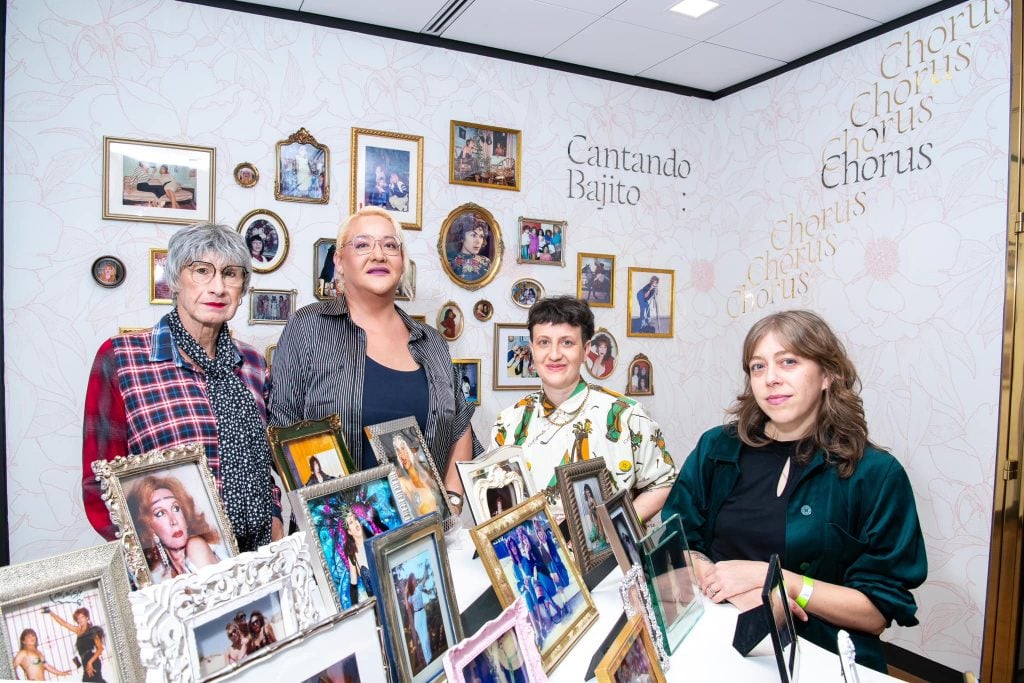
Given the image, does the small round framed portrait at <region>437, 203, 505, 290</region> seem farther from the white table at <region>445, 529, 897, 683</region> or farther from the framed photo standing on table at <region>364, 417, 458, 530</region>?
the white table at <region>445, 529, 897, 683</region>

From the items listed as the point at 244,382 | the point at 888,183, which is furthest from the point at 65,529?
the point at 888,183

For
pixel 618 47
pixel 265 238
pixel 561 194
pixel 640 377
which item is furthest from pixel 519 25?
pixel 640 377

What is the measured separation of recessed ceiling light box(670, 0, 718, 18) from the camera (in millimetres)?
3297

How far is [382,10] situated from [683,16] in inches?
59.0

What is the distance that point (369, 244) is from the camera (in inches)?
91.6

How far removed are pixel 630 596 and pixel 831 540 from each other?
0.89 metres

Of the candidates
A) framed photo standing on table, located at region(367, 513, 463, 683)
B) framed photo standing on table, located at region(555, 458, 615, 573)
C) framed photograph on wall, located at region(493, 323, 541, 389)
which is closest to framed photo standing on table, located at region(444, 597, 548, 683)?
framed photo standing on table, located at region(367, 513, 463, 683)

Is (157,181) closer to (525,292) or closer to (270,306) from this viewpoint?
(270,306)

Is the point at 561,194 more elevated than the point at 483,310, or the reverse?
the point at 561,194

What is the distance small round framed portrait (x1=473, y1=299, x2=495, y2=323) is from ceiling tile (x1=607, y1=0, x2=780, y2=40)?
1.62 meters

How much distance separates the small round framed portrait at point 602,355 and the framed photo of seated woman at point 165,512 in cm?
322

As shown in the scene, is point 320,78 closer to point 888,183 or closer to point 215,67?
point 215,67

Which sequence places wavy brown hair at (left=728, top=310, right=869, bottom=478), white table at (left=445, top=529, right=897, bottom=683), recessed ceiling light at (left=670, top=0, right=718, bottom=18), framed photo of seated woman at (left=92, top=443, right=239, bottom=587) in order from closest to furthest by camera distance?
framed photo of seated woman at (left=92, top=443, right=239, bottom=587) → white table at (left=445, top=529, right=897, bottom=683) → wavy brown hair at (left=728, top=310, right=869, bottom=478) → recessed ceiling light at (left=670, top=0, right=718, bottom=18)

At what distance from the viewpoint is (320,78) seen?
11.5 feet
